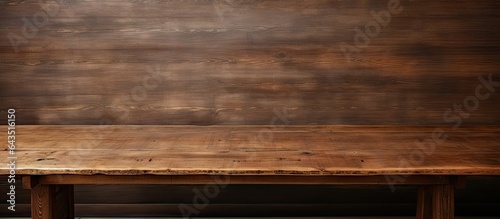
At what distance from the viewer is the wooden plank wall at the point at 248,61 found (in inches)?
105

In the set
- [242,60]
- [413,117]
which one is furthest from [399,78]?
[242,60]

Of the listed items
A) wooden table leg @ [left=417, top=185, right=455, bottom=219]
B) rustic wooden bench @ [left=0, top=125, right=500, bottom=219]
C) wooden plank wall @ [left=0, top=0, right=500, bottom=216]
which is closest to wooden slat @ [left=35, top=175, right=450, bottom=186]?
rustic wooden bench @ [left=0, top=125, right=500, bottom=219]

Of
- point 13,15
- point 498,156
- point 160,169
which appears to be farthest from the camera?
point 13,15

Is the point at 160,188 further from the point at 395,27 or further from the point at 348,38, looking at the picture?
the point at 395,27

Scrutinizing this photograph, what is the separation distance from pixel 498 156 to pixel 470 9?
1.27 m

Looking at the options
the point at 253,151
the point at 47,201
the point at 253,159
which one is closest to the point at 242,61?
the point at 253,151

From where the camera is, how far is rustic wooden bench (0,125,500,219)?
1.57 metres

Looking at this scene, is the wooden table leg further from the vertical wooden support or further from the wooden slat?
the vertical wooden support

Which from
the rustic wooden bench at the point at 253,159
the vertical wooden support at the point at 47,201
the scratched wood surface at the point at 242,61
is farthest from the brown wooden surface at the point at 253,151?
the scratched wood surface at the point at 242,61

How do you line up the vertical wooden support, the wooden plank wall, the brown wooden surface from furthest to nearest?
the wooden plank wall
the vertical wooden support
the brown wooden surface

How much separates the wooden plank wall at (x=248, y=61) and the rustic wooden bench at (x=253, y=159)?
54cm

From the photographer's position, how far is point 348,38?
268 cm

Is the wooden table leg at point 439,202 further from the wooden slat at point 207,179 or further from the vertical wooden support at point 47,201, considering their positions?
the vertical wooden support at point 47,201

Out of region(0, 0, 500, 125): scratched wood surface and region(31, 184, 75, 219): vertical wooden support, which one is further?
region(0, 0, 500, 125): scratched wood surface
